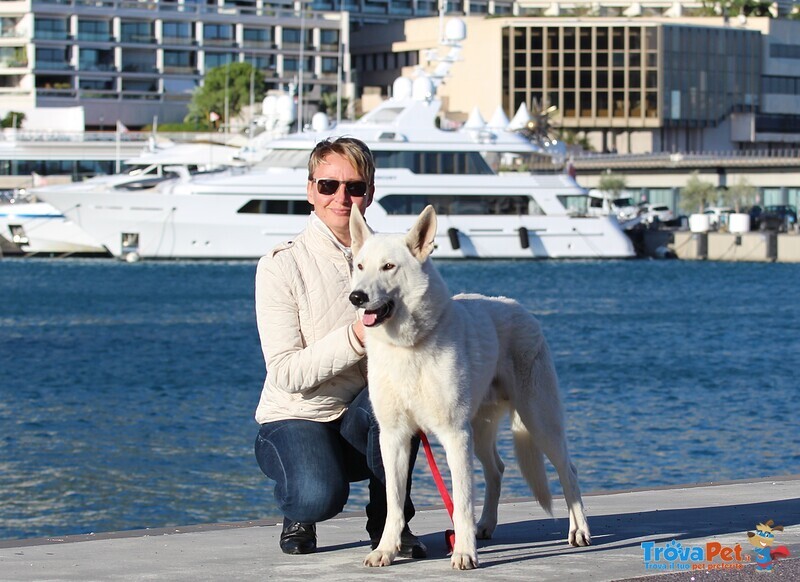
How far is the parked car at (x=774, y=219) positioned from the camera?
64625mm

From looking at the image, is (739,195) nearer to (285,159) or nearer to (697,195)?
(697,195)

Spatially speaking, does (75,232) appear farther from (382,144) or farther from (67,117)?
(67,117)

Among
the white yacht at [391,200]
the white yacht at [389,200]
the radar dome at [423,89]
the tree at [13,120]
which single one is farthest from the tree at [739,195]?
the tree at [13,120]

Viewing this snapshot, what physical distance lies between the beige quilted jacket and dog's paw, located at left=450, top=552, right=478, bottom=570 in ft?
2.73

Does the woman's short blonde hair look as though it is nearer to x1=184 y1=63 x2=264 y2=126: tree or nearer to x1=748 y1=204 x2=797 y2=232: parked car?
x1=748 y1=204 x2=797 y2=232: parked car

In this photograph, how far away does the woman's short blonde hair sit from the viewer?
588 centimetres

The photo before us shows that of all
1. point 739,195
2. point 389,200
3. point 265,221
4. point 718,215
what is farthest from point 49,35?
point 389,200

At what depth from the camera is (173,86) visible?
345 ft

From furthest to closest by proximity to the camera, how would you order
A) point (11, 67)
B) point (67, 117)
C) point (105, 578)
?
point (11, 67)
point (67, 117)
point (105, 578)

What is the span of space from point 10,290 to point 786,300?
23.3m

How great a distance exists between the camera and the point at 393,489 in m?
5.45

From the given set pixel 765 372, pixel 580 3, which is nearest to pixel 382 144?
pixel 765 372

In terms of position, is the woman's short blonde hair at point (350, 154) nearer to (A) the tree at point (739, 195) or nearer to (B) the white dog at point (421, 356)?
(B) the white dog at point (421, 356)

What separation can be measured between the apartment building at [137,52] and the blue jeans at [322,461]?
9027 cm
